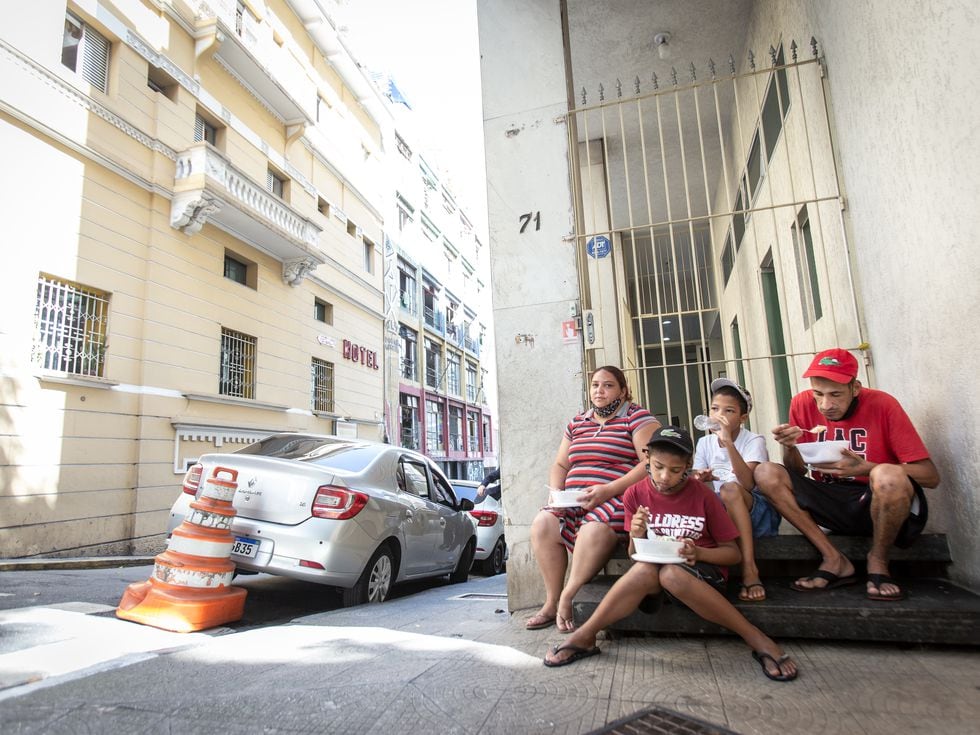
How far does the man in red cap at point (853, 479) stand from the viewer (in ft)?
9.61

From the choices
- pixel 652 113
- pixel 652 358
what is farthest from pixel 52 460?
pixel 652 358

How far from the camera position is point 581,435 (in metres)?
3.80

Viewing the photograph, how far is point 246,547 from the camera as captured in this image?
179 inches

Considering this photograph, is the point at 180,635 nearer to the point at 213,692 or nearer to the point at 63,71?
the point at 213,692

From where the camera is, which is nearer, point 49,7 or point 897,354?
point 897,354

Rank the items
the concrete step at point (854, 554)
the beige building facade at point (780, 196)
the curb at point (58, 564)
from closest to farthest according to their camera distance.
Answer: the beige building facade at point (780, 196)
the concrete step at point (854, 554)
the curb at point (58, 564)

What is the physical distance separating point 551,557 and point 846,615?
152 centimetres

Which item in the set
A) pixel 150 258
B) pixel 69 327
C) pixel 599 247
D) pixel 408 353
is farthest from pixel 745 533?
pixel 408 353

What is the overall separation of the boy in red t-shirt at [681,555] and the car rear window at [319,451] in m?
2.92

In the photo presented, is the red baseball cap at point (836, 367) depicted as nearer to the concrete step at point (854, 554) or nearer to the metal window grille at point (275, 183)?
the concrete step at point (854, 554)

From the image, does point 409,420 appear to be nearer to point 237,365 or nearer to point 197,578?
point 237,365

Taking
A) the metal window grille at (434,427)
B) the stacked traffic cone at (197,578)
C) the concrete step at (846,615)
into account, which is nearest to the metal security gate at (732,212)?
the concrete step at (846,615)

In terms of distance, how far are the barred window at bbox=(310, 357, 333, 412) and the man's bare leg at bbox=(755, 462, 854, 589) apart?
1452 centimetres

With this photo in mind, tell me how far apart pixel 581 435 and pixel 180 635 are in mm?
2838
